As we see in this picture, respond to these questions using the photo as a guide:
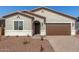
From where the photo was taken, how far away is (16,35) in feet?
63.9

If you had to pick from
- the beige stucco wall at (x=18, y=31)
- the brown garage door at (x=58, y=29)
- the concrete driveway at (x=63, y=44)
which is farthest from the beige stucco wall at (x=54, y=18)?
the concrete driveway at (x=63, y=44)

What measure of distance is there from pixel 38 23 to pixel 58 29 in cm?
273

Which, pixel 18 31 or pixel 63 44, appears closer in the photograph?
pixel 63 44

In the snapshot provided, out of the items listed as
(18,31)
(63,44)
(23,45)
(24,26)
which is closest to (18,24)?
(24,26)

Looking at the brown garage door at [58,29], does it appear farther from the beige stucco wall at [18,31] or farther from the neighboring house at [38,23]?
the beige stucco wall at [18,31]

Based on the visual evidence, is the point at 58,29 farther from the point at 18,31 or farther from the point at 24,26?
the point at 18,31

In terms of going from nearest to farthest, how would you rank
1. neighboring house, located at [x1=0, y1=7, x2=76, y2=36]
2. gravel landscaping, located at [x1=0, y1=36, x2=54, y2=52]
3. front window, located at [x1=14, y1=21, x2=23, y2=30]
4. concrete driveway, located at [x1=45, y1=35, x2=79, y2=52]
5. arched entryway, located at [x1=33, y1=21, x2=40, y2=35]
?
gravel landscaping, located at [x1=0, y1=36, x2=54, y2=52] < concrete driveway, located at [x1=45, y1=35, x2=79, y2=52] < neighboring house, located at [x1=0, y1=7, x2=76, y2=36] < arched entryway, located at [x1=33, y1=21, x2=40, y2=35] < front window, located at [x1=14, y1=21, x2=23, y2=30]

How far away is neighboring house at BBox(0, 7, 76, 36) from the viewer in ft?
67.3

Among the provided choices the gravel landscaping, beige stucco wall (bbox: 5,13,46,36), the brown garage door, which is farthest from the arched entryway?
the gravel landscaping

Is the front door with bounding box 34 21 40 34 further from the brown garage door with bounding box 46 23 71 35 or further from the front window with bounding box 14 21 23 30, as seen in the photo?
the front window with bounding box 14 21 23 30

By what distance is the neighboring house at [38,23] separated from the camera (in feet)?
67.3

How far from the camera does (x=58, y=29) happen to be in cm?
2172

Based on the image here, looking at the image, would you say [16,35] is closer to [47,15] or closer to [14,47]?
[14,47]

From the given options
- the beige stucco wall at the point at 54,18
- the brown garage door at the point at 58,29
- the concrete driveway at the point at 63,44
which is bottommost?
the concrete driveway at the point at 63,44
